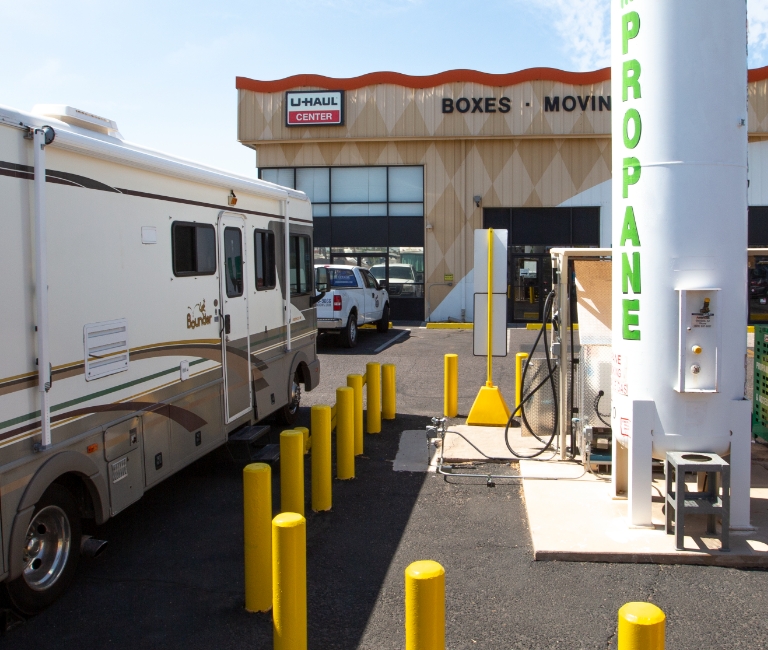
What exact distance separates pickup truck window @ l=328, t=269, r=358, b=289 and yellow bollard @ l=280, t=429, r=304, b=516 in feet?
38.8

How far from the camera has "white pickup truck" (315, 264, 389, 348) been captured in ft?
53.4

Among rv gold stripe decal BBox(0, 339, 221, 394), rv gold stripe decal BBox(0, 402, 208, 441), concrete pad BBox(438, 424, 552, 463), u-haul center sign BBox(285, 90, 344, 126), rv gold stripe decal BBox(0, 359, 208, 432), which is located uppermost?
u-haul center sign BBox(285, 90, 344, 126)

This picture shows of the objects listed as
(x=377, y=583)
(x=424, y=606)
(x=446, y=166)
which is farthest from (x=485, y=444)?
(x=446, y=166)

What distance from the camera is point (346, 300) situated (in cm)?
1666

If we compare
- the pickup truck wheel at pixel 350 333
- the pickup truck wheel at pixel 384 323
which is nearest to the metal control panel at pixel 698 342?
the pickup truck wheel at pixel 350 333

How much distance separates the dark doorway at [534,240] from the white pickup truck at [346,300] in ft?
17.8

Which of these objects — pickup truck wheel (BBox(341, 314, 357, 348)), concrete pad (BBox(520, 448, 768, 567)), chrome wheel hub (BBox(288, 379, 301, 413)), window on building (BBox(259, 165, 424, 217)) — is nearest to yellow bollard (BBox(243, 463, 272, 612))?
concrete pad (BBox(520, 448, 768, 567))

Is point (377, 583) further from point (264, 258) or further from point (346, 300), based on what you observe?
point (346, 300)

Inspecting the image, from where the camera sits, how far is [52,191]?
4.50m

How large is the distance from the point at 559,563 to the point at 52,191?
13.4ft

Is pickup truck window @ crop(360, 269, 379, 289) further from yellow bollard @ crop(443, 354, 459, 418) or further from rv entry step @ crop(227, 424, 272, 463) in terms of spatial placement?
rv entry step @ crop(227, 424, 272, 463)

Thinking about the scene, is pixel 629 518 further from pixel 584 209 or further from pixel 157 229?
pixel 584 209

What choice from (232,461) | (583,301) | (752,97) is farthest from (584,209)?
(232,461)

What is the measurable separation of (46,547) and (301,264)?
201 inches
